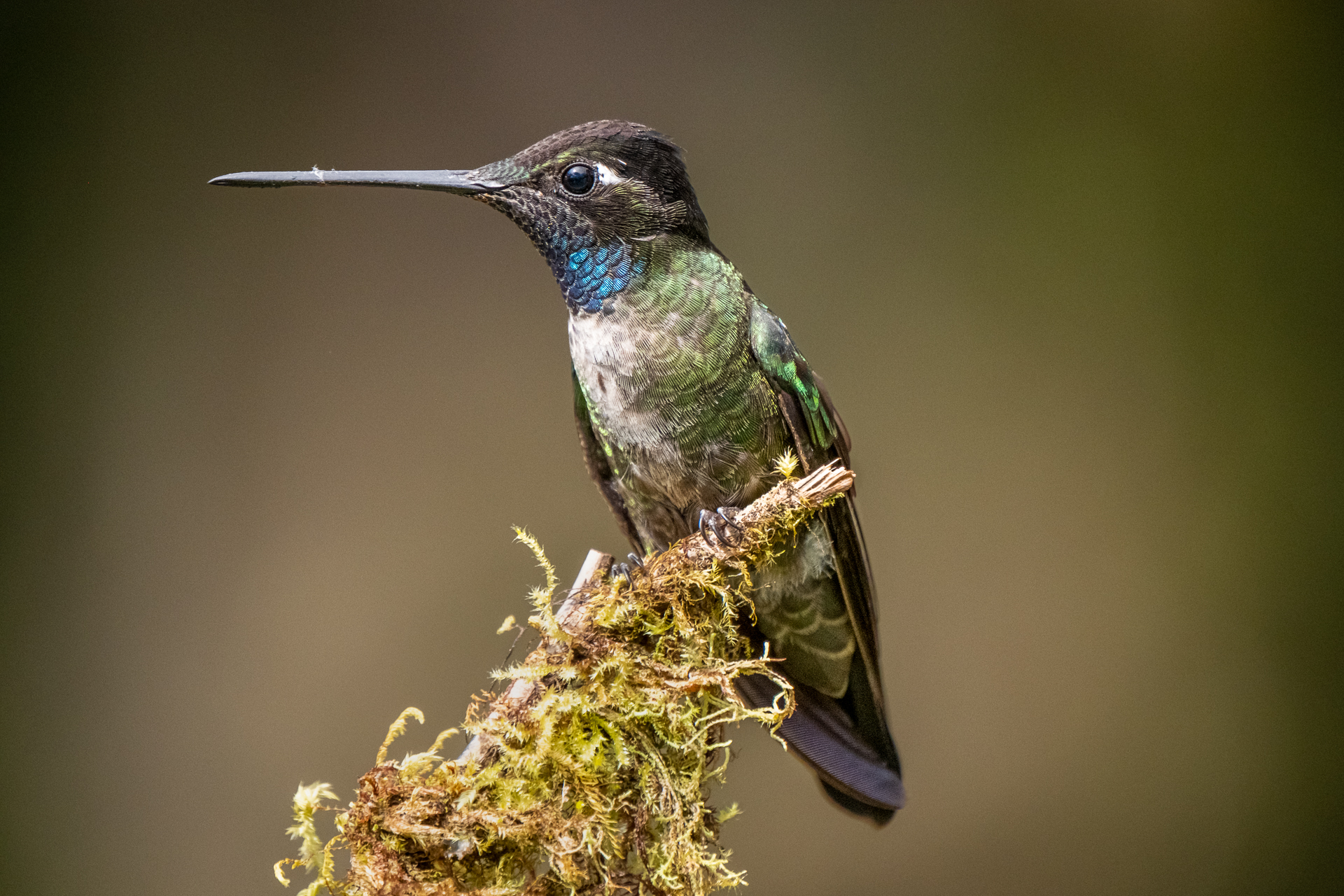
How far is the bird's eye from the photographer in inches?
64.2

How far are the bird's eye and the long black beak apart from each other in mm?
108

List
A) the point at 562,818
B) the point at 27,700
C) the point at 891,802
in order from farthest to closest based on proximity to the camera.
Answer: the point at 27,700 < the point at 891,802 < the point at 562,818

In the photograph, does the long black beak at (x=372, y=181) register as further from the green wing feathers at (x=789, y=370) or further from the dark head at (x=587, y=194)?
the green wing feathers at (x=789, y=370)

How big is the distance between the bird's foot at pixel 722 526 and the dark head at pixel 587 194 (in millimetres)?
432

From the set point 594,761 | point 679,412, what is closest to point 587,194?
point 679,412

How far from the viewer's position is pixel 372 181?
5.12 ft

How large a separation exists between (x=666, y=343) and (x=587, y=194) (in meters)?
0.30

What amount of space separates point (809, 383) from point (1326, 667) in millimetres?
2397

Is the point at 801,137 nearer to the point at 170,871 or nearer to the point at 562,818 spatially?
the point at 562,818

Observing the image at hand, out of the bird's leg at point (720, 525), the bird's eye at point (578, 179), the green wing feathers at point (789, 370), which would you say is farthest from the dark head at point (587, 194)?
the bird's leg at point (720, 525)

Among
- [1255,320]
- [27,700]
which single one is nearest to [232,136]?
[27,700]

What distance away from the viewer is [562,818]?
1302 mm

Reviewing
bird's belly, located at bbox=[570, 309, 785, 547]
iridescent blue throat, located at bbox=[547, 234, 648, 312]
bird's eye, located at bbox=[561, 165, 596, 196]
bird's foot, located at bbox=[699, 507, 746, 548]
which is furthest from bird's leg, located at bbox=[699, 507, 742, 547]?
bird's eye, located at bbox=[561, 165, 596, 196]

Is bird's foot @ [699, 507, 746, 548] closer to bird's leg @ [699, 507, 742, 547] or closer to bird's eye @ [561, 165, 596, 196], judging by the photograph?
bird's leg @ [699, 507, 742, 547]
